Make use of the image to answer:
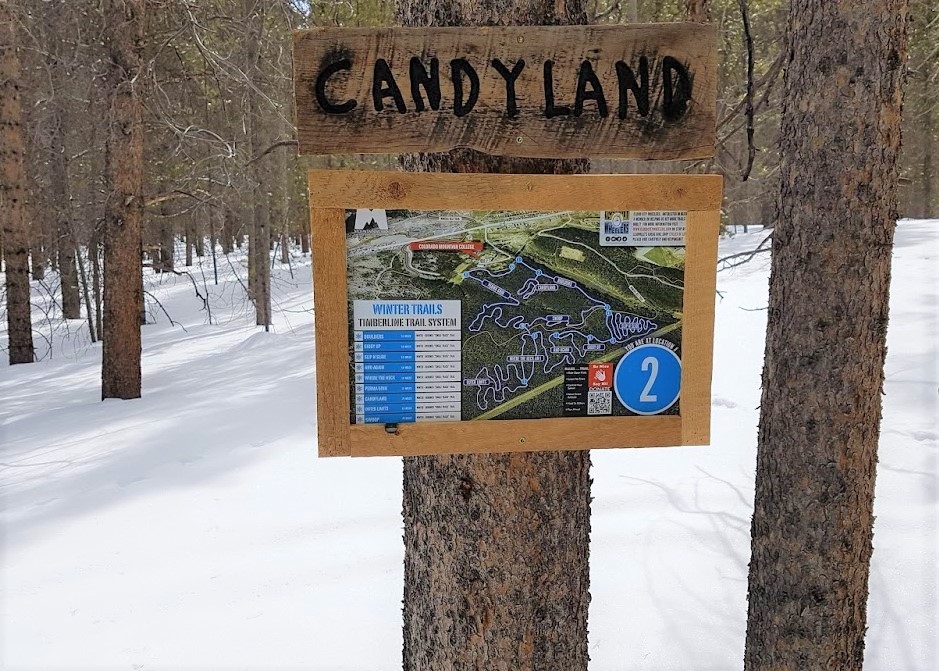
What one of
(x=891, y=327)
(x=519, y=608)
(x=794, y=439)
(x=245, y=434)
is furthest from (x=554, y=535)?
(x=891, y=327)

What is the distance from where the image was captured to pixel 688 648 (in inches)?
98.7

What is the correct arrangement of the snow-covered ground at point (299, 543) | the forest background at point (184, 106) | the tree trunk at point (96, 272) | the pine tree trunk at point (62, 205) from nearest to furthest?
the snow-covered ground at point (299, 543), the forest background at point (184, 106), the tree trunk at point (96, 272), the pine tree trunk at point (62, 205)

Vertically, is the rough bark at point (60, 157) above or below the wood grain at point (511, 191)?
above

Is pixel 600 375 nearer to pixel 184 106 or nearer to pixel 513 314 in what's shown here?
pixel 513 314

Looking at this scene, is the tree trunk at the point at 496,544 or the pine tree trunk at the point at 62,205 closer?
the tree trunk at the point at 496,544

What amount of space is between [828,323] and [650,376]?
806 mm

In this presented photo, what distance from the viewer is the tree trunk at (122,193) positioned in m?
6.35

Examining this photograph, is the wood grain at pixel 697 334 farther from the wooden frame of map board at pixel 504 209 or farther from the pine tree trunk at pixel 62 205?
the pine tree trunk at pixel 62 205

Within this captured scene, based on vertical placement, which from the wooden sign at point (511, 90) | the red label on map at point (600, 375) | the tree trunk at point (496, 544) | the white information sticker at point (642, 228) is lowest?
the tree trunk at point (496, 544)

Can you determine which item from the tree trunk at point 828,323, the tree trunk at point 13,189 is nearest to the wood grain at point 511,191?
the tree trunk at point 828,323

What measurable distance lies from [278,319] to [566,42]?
12.0 m

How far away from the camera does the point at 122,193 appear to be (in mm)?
6398

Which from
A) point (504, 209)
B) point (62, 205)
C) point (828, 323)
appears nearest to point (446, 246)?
point (504, 209)

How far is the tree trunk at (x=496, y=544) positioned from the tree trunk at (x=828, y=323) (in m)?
0.79
